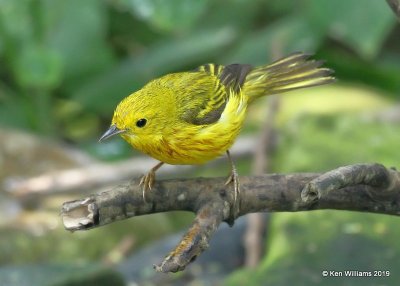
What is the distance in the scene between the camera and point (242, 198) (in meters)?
2.53

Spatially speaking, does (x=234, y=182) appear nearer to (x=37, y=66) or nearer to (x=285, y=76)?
(x=285, y=76)

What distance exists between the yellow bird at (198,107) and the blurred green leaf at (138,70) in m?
1.88

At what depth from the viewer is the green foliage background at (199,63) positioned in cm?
392

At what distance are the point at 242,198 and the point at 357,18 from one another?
244 centimetres

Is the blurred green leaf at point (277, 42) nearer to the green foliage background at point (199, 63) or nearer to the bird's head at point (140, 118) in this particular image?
the green foliage background at point (199, 63)

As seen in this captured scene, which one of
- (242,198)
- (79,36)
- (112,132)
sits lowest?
(242,198)

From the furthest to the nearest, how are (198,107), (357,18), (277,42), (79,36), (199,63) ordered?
(199,63)
(79,36)
(277,42)
(357,18)
(198,107)

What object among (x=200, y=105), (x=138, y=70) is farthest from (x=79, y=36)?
(x=200, y=105)

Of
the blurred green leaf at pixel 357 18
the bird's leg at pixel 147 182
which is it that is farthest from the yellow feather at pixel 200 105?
the blurred green leaf at pixel 357 18

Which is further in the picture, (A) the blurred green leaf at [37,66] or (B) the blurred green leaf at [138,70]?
(B) the blurred green leaf at [138,70]

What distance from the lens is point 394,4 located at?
2473 mm

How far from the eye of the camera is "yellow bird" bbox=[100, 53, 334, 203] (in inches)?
111

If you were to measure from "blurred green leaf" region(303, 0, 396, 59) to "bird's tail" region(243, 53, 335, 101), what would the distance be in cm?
133

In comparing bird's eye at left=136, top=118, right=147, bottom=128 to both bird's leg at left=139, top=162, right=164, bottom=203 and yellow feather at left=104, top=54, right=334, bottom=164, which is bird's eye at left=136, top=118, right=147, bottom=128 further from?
A: bird's leg at left=139, top=162, right=164, bottom=203
